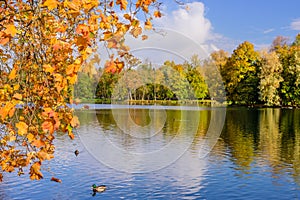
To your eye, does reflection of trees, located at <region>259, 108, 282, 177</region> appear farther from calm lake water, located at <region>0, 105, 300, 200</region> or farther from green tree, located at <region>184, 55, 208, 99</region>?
green tree, located at <region>184, 55, 208, 99</region>

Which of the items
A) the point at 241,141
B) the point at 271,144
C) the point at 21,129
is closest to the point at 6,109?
the point at 21,129

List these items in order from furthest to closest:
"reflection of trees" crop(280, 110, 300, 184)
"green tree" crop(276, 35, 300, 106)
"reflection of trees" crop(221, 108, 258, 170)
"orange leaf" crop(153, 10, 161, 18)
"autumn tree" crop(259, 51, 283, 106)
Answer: "autumn tree" crop(259, 51, 283, 106) < "green tree" crop(276, 35, 300, 106) < "reflection of trees" crop(221, 108, 258, 170) < "reflection of trees" crop(280, 110, 300, 184) < "orange leaf" crop(153, 10, 161, 18)

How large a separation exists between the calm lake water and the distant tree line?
2724 centimetres

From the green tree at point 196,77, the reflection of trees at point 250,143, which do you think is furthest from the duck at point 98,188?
the green tree at point 196,77

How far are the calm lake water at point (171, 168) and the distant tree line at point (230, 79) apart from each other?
27.2 metres

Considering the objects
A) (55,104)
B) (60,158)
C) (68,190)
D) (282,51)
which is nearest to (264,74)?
(282,51)

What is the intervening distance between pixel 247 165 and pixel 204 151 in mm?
3427

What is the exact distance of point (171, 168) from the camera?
15.7 m

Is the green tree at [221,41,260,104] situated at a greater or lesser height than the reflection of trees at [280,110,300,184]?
greater

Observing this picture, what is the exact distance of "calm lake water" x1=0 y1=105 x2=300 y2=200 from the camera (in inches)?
482

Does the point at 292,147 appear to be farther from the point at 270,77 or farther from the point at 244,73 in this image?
the point at 244,73

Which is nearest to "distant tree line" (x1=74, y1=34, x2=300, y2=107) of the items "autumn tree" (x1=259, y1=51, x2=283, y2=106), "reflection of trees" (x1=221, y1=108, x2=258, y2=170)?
"autumn tree" (x1=259, y1=51, x2=283, y2=106)

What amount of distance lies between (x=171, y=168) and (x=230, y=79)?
47747mm

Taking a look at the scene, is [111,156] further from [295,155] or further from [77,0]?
[77,0]
